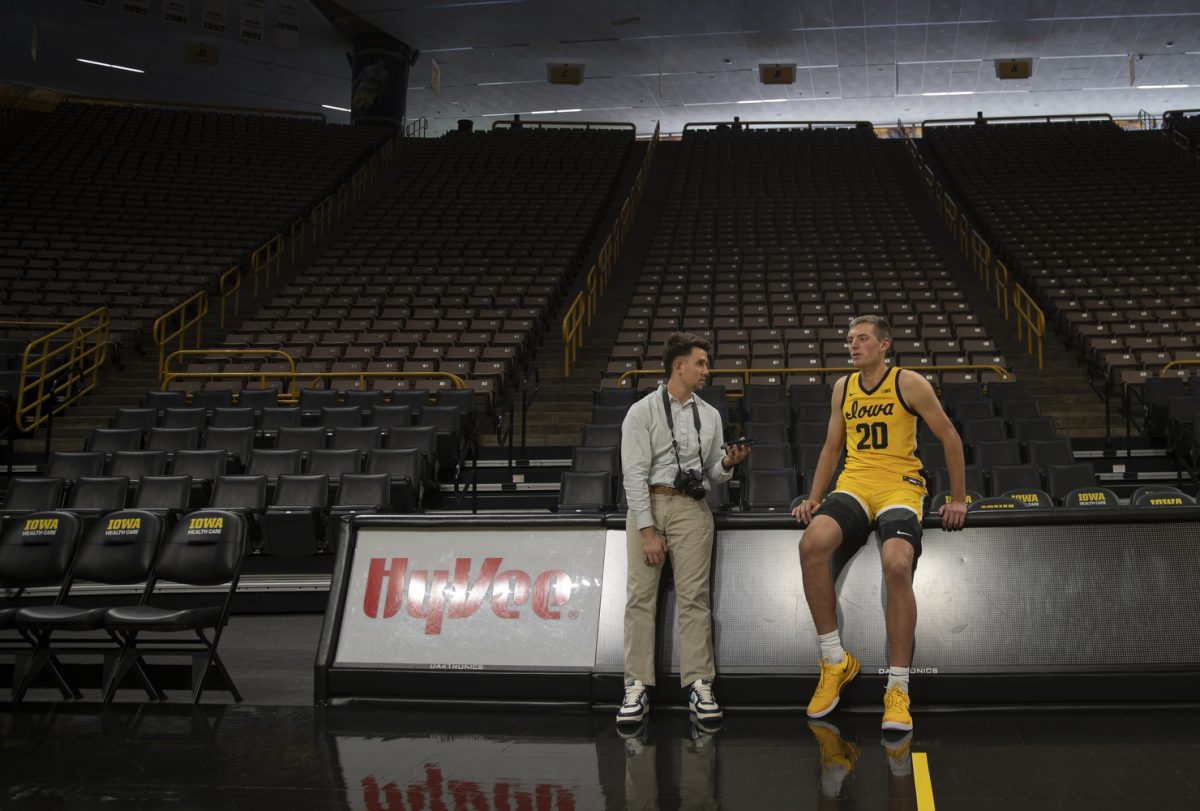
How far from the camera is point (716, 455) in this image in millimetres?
4289

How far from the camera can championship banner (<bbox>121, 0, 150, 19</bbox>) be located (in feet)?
65.1

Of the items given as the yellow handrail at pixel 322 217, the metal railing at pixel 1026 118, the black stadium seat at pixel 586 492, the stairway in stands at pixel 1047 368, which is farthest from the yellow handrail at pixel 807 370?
the metal railing at pixel 1026 118

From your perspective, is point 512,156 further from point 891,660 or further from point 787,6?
point 891,660

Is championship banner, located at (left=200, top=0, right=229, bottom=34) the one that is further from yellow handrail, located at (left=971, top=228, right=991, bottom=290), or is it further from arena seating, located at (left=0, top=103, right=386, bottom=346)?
yellow handrail, located at (left=971, top=228, right=991, bottom=290)

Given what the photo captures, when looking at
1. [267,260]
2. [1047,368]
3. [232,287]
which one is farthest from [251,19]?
[1047,368]

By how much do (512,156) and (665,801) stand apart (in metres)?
20.9

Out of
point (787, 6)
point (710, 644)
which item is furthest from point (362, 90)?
point (710, 644)

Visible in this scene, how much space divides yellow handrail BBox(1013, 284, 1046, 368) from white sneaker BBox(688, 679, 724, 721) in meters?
9.71

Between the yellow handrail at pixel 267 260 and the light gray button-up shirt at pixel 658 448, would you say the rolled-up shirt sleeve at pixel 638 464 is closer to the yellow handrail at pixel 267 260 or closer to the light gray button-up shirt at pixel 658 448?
the light gray button-up shirt at pixel 658 448

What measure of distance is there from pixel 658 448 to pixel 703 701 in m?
1.09

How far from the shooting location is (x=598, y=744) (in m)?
3.78

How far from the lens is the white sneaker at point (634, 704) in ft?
13.0

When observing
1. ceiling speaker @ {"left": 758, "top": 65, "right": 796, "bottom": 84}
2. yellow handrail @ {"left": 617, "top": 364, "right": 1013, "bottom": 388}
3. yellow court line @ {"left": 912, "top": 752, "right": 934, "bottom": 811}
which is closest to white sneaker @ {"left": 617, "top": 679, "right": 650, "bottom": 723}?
yellow court line @ {"left": 912, "top": 752, "right": 934, "bottom": 811}

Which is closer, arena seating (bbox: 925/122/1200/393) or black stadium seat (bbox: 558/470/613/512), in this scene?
black stadium seat (bbox: 558/470/613/512)
